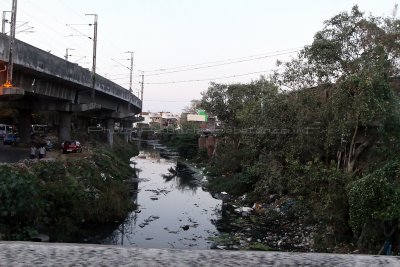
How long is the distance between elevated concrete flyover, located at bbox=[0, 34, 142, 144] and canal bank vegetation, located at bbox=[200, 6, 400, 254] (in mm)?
12436

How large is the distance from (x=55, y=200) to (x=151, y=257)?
1595 cm

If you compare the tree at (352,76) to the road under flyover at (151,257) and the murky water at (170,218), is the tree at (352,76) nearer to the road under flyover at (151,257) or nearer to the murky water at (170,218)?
the murky water at (170,218)

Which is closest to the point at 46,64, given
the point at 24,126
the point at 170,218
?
the point at 170,218

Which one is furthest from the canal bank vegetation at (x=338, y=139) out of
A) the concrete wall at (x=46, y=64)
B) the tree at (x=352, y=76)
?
the concrete wall at (x=46, y=64)

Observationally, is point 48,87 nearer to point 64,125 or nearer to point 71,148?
point 71,148

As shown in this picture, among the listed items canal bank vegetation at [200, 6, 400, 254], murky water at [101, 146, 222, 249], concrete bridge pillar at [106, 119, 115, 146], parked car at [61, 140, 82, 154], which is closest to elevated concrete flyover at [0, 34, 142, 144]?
parked car at [61, 140, 82, 154]

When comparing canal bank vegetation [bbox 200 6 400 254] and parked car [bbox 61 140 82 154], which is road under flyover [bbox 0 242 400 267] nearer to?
canal bank vegetation [bbox 200 6 400 254]

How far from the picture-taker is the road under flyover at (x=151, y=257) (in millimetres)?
1735

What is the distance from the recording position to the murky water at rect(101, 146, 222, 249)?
1870cm

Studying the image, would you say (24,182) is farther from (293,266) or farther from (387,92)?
(293,266)

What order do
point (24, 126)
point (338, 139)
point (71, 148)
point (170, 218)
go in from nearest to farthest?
point (338, 139) → point (170, 218) → point (71, 148) → point (24, 126)

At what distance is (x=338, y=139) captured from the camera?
59.0 ft

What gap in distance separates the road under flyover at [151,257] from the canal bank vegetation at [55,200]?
12558 millimetres

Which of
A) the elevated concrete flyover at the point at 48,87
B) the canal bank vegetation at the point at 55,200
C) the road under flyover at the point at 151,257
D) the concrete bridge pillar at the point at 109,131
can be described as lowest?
the canal bank vegetation at the point at 55,200
